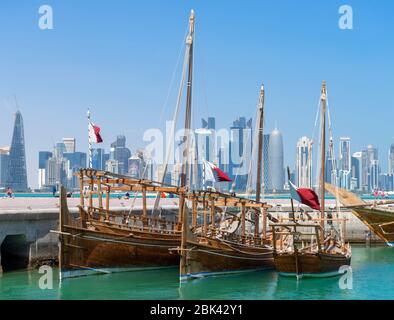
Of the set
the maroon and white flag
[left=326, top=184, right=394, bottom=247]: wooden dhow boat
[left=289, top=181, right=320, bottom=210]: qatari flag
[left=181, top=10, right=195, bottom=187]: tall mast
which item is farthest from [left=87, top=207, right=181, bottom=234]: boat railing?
[left=326, top=184, right=394, bottom=247]: wooden dhow boat

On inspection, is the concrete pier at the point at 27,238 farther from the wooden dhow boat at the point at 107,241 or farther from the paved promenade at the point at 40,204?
the wooden dhow boat at the point at 107,241

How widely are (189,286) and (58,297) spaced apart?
23.1 feet

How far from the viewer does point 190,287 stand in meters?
35.0

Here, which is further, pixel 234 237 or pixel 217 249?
pixel 234 237

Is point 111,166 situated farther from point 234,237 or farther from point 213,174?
point 234,237

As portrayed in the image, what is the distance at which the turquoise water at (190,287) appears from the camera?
32.8 metres

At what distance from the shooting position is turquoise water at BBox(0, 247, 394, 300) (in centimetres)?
3275

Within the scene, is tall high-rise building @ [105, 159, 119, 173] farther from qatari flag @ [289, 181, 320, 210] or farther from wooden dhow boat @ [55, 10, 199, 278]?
qatari flag @ [289, 181, 320, 210]

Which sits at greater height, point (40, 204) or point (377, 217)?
point (40, 204)

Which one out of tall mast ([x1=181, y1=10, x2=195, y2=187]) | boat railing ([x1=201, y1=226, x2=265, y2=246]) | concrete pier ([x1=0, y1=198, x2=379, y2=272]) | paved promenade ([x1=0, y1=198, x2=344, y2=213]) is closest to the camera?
boat railing ([x1=201, y1=226, x2=265, y2=246])

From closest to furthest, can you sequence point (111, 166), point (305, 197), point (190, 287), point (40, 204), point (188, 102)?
point (190, 287)
point (305, 197)
point (188, 102)
point (40, 204)
point (111, 166)

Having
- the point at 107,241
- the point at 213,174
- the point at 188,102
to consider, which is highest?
the point at 188,102

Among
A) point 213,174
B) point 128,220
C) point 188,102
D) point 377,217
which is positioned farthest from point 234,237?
point 377,217

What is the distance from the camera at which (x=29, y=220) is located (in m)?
41.2
